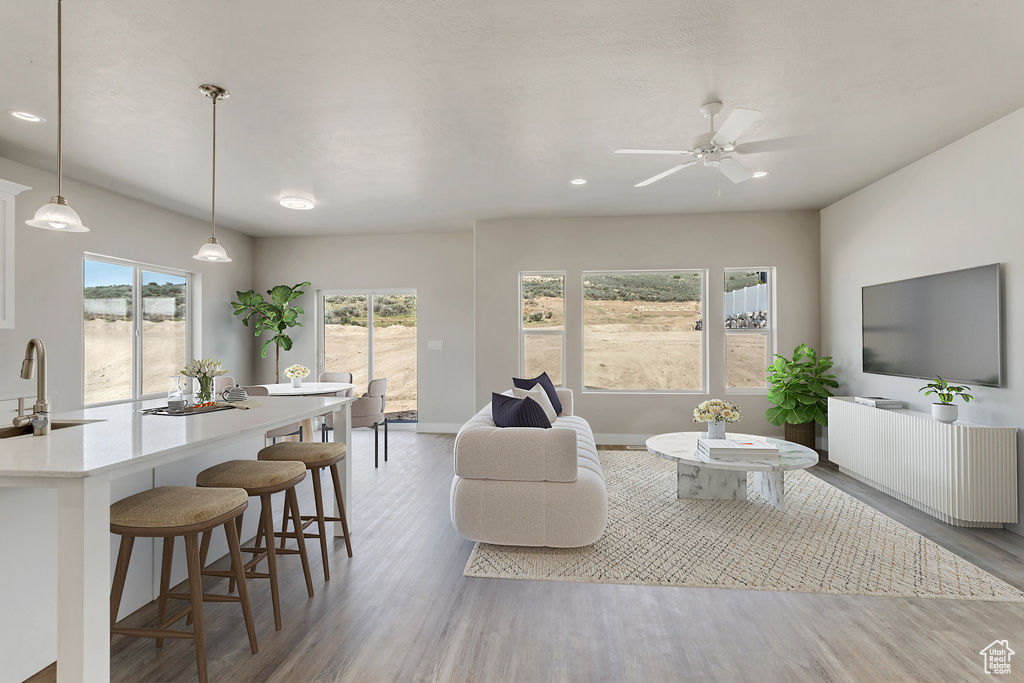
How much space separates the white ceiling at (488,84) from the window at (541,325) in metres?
1.72

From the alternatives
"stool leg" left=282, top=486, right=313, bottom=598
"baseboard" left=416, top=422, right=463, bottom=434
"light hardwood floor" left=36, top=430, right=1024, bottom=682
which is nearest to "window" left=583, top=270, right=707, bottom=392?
"baseboard" left=416, top=422, right=463, bottom=434

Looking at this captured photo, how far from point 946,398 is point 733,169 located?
213 cm

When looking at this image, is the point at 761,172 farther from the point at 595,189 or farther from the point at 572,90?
→ the point at 572,90

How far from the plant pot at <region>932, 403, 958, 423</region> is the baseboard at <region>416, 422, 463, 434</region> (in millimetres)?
4969

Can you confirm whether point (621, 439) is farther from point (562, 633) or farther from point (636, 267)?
point (562, 633)

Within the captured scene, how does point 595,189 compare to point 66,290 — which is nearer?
point 66,290

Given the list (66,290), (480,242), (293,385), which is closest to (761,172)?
(480,242)

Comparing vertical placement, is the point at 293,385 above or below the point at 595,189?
below

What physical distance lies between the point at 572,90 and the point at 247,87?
5.96 feet

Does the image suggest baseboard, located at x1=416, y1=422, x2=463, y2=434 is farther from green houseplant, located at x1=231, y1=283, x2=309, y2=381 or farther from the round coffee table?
the round coffee table

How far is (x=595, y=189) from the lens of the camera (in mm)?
4766

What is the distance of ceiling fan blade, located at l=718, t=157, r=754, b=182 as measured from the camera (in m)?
3.31

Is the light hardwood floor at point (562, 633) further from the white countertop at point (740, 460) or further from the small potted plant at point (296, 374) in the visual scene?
the small potted plant at point (296, 374)

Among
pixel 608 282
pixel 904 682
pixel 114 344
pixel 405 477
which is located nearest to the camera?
pixel 904 682
